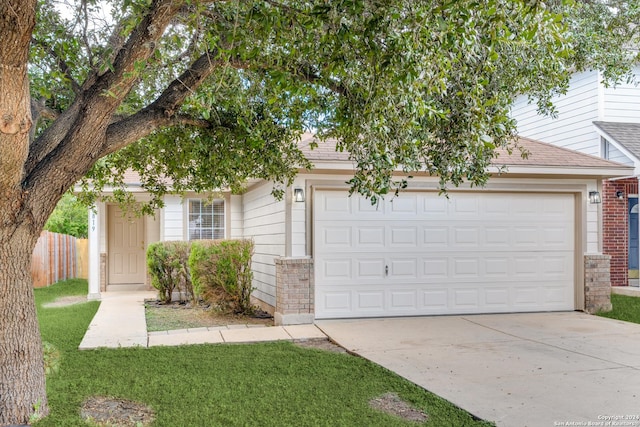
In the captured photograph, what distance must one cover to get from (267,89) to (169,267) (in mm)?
6706

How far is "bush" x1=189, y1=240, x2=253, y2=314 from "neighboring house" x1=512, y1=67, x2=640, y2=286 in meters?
7.93

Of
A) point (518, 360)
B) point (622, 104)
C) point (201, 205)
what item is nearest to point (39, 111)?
point (518, 360)

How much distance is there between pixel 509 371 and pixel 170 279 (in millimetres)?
7350

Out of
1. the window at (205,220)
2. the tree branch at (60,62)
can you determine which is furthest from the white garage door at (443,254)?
the window at (205,220)

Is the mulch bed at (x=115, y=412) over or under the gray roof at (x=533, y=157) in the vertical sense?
under

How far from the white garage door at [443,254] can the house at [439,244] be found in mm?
17

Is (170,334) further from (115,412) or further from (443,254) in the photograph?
(443,254)

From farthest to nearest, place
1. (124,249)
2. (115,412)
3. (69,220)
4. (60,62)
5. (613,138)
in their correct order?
(69,220)
(124,249)
(613,138)
(60,62)
(115,412)

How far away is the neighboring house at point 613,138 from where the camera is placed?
11.9 meters

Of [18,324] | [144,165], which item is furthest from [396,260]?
[18,324]

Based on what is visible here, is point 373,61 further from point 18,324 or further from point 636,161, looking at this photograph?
point 636,161

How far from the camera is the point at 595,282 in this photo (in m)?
9.62

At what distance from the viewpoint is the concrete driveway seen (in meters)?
4.52

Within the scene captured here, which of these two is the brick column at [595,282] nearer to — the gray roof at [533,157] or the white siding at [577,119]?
the gray roof at [533,157]
